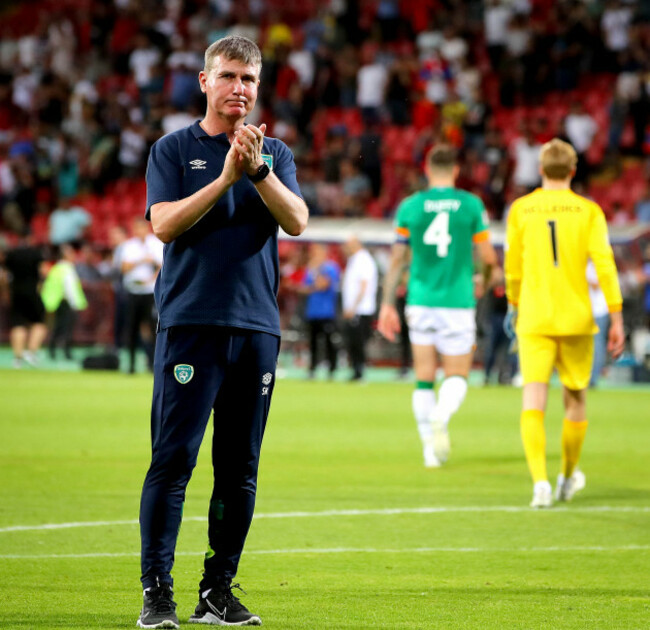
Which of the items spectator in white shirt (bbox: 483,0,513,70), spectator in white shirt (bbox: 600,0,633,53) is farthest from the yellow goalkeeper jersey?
spectator in white shirt (bbox: 483,0,513,70)

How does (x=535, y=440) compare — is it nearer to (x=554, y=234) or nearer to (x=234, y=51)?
(x=554, y=234)

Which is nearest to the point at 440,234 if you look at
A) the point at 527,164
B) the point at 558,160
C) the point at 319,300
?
the point at 558,160

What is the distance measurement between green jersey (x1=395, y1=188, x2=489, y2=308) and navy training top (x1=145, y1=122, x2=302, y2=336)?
5.84 meters

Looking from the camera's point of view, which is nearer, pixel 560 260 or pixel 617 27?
pixel 560 260

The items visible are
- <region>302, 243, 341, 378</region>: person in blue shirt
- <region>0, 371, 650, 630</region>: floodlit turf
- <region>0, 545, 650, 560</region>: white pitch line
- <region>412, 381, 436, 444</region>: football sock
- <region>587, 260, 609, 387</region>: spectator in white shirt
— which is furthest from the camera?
<region>302, 243, 341, 378</region>: person in blue shirt

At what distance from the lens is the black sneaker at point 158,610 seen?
200 inches

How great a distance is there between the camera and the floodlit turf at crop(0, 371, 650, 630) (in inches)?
228

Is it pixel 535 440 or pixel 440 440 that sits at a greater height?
pixel 535 440

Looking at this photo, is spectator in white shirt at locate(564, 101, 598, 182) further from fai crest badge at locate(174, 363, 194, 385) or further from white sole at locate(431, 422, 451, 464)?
fai crest badge at locate(174, 363, 194, 385)

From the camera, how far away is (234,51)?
5.13 m

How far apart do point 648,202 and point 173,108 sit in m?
12.5

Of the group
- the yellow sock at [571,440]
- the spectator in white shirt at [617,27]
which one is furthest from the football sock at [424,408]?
the spectator in white shirt at [617,27]

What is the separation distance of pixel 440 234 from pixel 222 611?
617 cm

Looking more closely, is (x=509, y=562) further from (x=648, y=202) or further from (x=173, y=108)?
(x=173, y=108)
